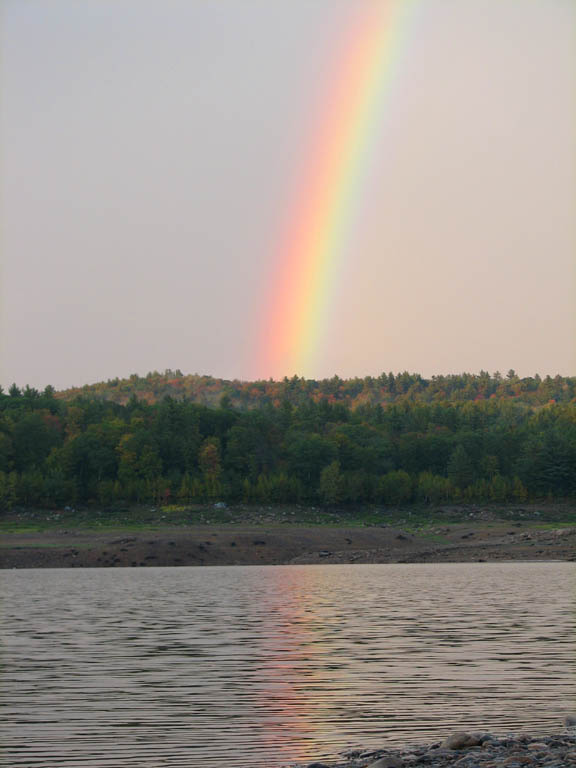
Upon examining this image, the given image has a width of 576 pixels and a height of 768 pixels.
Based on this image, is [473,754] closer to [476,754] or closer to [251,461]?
[476,754]

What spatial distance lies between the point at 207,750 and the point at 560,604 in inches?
1286

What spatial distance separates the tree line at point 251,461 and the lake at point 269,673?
88.2 metres

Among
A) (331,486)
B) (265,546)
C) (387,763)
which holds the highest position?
(331,486)

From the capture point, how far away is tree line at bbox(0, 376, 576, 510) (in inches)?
5684

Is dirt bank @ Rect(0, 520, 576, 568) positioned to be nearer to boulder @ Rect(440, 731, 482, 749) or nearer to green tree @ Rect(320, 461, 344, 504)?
green tree @ Rect(320, 461, 344, 504)

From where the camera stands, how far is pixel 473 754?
1761 cm

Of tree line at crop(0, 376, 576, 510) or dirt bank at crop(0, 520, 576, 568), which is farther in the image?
tree line at crop(0, 376, 576, 510)

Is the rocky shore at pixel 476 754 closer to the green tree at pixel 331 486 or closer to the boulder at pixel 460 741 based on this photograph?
the boulder at pixel 460 741

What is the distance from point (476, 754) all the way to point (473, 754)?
0.05 meters

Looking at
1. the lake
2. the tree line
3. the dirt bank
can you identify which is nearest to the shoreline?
the lake

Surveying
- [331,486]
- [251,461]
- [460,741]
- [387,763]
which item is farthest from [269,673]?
[251,461]

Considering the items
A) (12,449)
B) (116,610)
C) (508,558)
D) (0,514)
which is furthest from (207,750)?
(12,449)

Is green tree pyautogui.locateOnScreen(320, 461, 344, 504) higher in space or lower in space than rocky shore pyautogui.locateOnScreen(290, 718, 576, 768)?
higher

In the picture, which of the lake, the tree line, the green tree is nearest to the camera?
the lake
